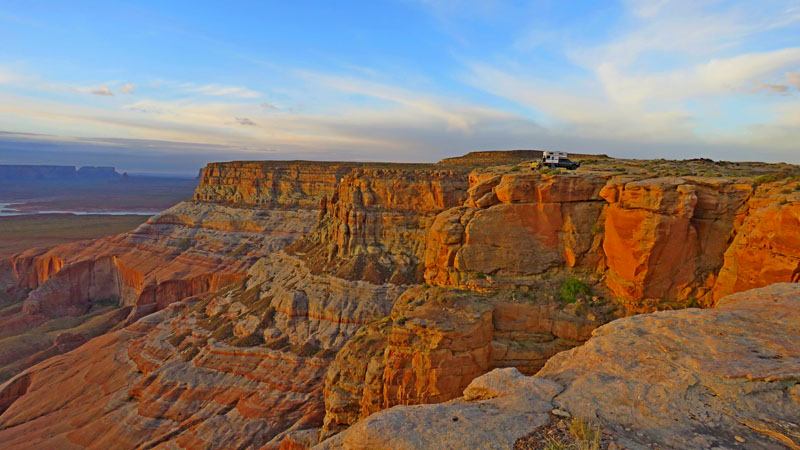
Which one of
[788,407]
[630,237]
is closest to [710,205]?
[630,237]

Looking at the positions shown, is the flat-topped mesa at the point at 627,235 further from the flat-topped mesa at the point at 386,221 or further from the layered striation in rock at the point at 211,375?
the flat-topped mesa at the point at 386,221

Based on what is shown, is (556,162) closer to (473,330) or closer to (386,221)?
(473,330)

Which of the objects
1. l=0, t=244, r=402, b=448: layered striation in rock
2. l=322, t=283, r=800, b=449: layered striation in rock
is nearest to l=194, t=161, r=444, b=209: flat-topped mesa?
l=0, t=244, r=402, b=448: layered striation in rock

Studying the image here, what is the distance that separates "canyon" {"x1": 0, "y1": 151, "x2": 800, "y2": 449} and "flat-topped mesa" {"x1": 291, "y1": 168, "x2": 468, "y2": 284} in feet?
0.76

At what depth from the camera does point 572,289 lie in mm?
19625

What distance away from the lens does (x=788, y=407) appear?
786 cm

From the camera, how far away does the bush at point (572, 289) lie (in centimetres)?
1939

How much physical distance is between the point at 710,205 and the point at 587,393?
12.9 meters

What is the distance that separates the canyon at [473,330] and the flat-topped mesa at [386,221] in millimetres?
231

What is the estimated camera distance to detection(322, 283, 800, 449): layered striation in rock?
764cm

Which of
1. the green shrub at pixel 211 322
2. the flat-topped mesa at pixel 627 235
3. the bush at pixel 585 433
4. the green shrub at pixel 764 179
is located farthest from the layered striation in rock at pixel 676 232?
the green shrub at pixel 211 322

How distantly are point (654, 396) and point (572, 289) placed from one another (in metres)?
11.3

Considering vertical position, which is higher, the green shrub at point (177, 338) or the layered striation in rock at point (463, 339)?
the layered striation in rock at point (463, 339)

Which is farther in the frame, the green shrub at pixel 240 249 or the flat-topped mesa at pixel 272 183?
the flat-topped mesa at pixel 272 183
